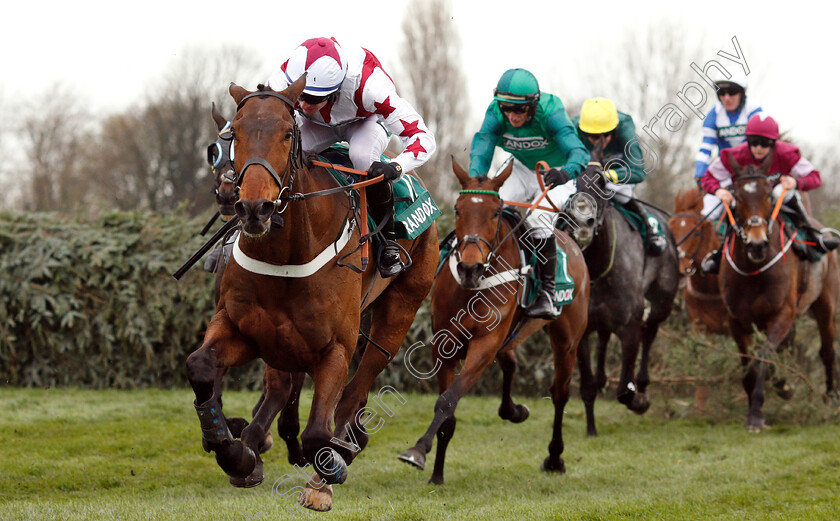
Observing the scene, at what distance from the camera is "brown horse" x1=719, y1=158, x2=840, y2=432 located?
8.74 m

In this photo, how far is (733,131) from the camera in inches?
396

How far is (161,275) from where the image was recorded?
10.8 meters

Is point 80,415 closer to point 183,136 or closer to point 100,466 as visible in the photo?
point 100,466

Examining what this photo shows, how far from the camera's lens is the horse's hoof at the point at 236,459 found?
4.27 meters

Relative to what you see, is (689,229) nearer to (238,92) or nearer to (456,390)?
(456,390)

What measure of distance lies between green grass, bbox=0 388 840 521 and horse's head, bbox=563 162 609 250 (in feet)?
6.44

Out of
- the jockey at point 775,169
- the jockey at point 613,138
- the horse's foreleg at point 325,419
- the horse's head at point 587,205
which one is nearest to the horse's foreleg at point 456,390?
the horse's foreleg at point 325,419

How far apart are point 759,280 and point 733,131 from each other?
1809mm

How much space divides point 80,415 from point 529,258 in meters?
4.73

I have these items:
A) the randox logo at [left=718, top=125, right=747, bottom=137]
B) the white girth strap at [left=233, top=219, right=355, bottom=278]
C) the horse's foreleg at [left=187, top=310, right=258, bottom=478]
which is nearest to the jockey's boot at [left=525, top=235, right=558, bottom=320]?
the white girth strap at [left=233, top=219, right=355, bottom=278]

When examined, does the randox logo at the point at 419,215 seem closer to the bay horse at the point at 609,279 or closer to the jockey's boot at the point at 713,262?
the bay horse at the point at 609,279

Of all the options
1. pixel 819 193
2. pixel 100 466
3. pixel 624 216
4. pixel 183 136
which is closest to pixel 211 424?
pixel 100 466

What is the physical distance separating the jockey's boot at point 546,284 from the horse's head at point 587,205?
0.95 meters

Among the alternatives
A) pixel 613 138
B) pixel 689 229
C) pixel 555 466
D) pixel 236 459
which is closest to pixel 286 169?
pixel 236 459
